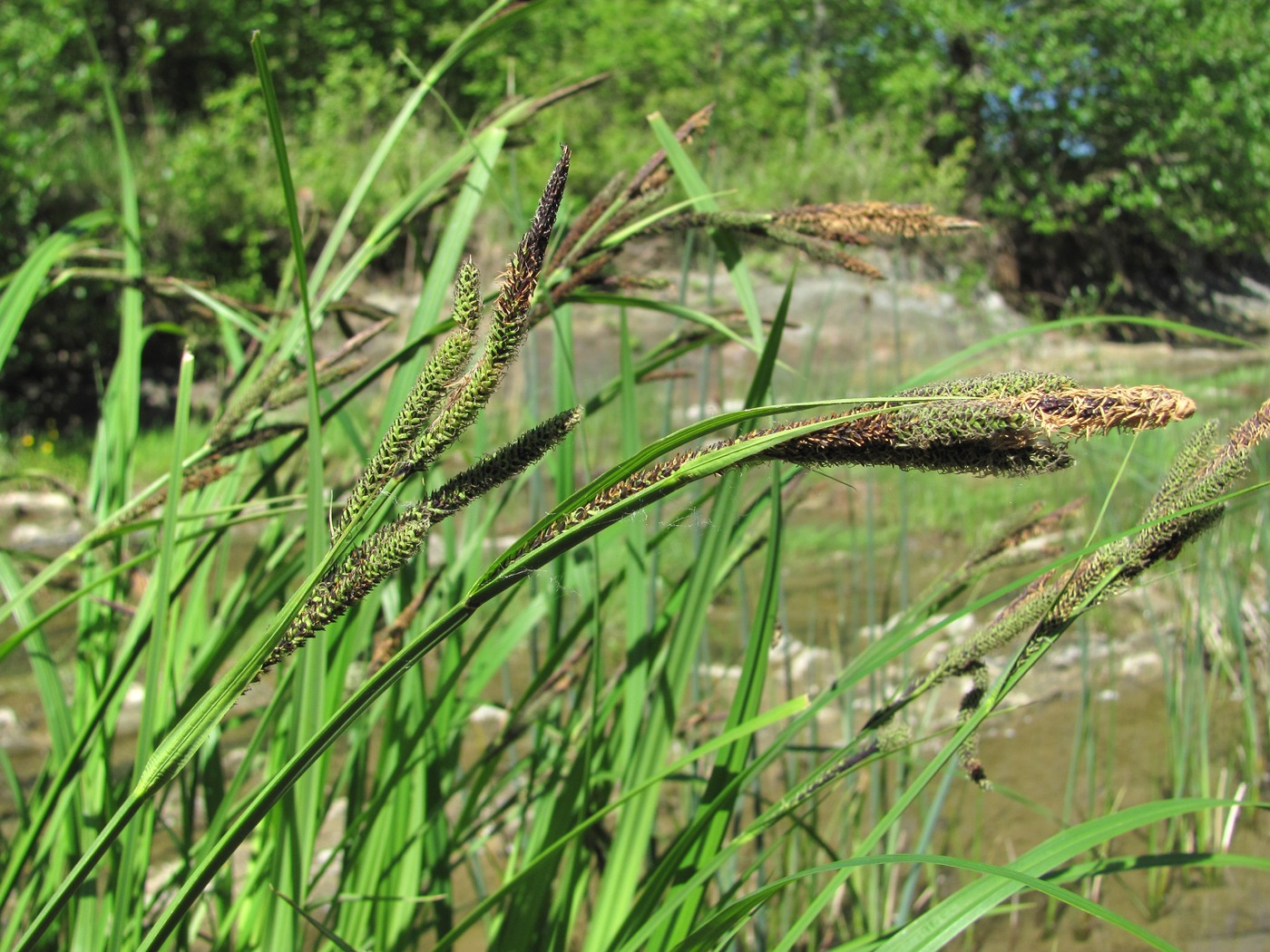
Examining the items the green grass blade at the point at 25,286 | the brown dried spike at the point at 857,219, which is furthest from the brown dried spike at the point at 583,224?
the green grass blade at the point at 25,286

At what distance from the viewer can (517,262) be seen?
1.45 feet

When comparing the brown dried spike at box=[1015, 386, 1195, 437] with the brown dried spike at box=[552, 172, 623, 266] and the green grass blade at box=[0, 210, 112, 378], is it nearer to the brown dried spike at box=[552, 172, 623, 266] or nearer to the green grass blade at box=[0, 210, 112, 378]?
the brown dried spike at box=[552, 172, 623, 266]

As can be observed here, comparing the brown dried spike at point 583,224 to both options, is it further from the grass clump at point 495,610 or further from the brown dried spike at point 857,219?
the brown dried spike at point 857,219

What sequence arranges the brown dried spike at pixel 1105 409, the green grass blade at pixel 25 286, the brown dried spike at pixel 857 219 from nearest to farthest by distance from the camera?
the brown dried spike at pixel 1105 409 → the brown dried spike at pixel 857 219 → the green grass blade at pixel 25 286

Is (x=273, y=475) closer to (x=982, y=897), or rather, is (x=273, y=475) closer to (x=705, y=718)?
(x=705, y=718)

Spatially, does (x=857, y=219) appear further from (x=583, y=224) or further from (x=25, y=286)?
(x=25, y=286)

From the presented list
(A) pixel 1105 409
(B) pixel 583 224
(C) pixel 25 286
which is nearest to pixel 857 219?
(B) pixel 583 224

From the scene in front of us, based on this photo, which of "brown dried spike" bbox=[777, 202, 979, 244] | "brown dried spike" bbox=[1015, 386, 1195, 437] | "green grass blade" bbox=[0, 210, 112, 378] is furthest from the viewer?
"green grass blade" bbox=[0, 210, 112, 378]

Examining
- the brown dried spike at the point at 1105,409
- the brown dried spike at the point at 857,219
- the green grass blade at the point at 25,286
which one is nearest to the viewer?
the brown dried spike at the point at 1105,409

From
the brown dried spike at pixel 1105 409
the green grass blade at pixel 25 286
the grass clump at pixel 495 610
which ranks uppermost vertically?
the green grass blade at pixel 25 286

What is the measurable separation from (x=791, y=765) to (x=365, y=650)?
4.24 ft

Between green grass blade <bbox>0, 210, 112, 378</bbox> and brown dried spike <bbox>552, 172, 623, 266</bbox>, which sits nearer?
brown dried spike <bbox>552, 172, 623, 266</bbox>

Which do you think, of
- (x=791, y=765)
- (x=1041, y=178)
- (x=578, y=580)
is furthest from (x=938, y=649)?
(x=1041, y=178)

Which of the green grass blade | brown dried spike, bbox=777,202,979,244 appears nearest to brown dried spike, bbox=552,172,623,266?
brown dried spike, bbox=777,202,979,244
